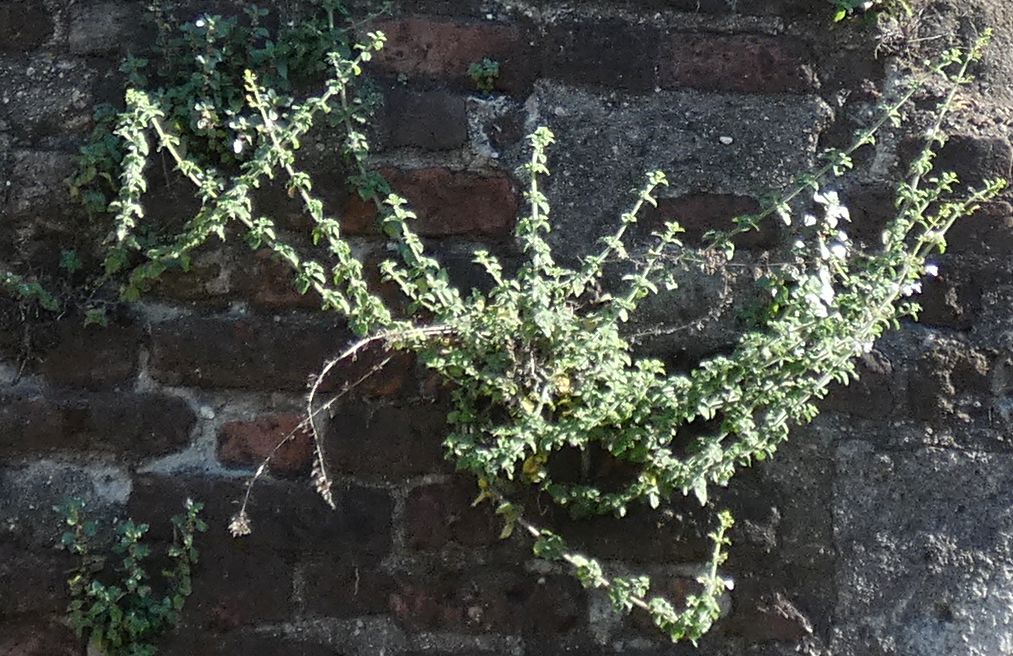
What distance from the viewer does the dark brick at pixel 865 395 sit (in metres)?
1.87

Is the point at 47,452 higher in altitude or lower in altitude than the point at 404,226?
lower

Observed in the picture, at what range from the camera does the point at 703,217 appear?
1.91m

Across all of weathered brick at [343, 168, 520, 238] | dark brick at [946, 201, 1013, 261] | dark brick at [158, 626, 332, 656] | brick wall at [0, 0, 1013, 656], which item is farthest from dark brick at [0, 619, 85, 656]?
dark brick at [946, 201, 1013, 261]

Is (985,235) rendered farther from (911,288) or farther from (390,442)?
(390,442)

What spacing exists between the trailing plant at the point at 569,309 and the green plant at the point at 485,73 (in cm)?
14

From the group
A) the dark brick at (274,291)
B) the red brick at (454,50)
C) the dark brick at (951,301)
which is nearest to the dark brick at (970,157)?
the dark brick at (951,301)

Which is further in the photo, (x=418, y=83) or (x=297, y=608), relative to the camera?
(x=418, y=83)

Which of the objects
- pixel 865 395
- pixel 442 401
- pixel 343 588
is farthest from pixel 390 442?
pixel 865 395

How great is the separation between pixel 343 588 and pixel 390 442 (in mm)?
209

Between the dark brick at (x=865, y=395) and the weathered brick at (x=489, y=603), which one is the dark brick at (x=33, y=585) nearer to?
the weathered brick at (x=489, y=603)

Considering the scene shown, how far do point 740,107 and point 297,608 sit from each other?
958 mm

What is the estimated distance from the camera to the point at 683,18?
1.98 m

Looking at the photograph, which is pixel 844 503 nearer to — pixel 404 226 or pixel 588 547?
pixel 588 547

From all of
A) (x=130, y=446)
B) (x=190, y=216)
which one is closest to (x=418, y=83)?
(x=190, y=216)
